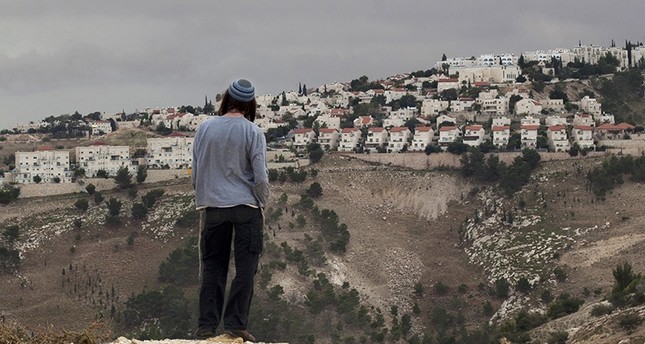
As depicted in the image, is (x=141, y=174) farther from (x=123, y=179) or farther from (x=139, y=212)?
(x=139, y=212)

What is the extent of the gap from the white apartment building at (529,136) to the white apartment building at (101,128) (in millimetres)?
34389

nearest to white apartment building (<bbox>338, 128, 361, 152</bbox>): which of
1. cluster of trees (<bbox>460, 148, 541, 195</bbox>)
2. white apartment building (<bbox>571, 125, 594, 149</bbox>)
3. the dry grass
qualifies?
cluster of trees (<bbox>460, 148, 541, 195</bbox>)

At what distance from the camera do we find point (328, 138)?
3664 inches

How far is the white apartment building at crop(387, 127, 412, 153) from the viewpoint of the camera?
8931cm

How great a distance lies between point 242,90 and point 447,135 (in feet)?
266

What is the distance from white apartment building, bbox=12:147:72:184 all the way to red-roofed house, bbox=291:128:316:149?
15012 mm

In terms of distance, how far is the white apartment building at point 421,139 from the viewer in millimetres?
88312

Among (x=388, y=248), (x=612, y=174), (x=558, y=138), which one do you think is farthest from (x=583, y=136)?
(x=388, y=248)

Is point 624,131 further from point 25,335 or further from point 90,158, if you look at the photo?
point 25,335

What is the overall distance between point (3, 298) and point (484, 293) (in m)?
22.0

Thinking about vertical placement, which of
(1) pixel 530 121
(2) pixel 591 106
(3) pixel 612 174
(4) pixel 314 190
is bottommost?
(4) pixel 314 190

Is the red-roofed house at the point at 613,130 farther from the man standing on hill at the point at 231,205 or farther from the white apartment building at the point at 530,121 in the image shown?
the man standing on hill at the point at 231,205

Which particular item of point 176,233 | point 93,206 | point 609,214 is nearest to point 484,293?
point 609,214

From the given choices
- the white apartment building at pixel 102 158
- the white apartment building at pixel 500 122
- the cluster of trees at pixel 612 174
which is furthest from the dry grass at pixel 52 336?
the white apartment building at pixel 500 122
